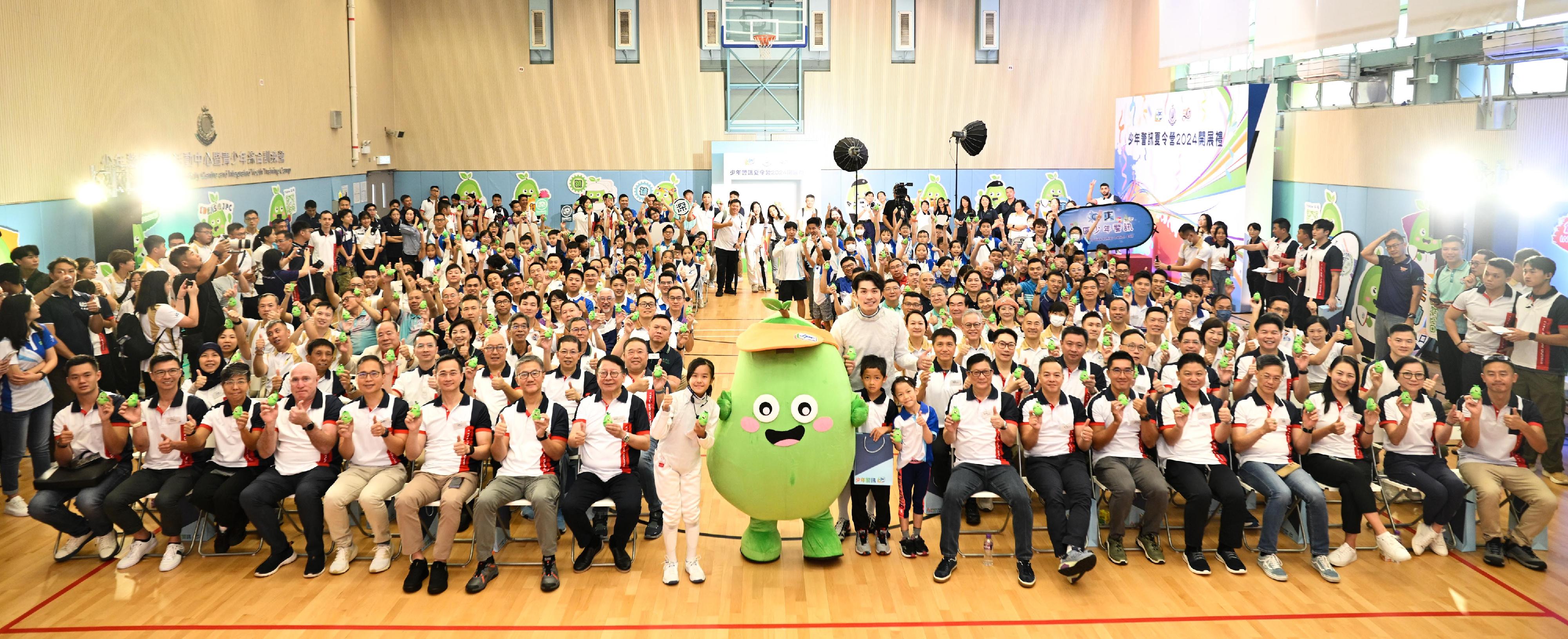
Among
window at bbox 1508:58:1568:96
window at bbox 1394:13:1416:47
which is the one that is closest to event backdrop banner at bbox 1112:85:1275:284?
window at bbox 1394:13:1416:47

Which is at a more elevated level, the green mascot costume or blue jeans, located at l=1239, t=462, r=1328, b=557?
the green mascot costume

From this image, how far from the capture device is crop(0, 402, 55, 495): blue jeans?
7.39 meters

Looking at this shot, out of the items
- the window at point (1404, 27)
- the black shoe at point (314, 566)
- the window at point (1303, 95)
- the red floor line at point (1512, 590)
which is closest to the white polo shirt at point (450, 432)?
the black shoe at point (314, 566)

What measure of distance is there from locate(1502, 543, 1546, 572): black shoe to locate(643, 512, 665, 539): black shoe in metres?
5.37

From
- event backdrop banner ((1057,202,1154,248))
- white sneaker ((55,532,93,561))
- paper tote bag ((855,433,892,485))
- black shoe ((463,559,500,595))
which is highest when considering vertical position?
event backdrop banner ((1057,202,1154,248))

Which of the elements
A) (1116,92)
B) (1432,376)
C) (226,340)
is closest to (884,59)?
(1116,92)

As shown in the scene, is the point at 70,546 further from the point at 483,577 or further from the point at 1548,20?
the point at 1548,20

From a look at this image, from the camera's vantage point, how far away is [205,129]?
14.3 m

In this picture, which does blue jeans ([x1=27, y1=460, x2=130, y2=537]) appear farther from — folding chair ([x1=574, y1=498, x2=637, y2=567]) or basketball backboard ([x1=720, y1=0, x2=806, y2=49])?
basketball backboard ([x1=720, y1=0, x2=806, y2=49])

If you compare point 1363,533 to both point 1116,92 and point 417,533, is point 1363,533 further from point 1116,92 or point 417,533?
point 1116,92

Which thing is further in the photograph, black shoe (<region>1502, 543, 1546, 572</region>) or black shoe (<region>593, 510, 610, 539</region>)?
black shoe (<region>593, 510, 610, 539</region>)

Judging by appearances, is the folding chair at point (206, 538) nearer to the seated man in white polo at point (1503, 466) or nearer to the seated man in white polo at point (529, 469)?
the seated man in white polo at point (529, 469)

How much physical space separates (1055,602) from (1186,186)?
13108 mm

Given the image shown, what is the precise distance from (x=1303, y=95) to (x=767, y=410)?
13.9 metres
